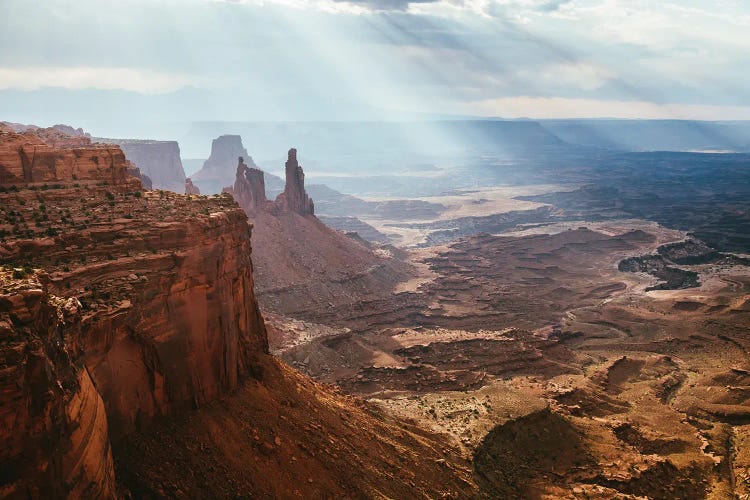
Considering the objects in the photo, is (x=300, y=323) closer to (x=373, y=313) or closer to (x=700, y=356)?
(x=373, y=313)

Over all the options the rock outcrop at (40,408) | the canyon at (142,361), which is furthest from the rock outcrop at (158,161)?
the rock outcrop at (40,408)

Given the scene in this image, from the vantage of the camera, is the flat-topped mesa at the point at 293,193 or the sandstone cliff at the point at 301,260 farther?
the flat-topped mesa at the point at 293,193

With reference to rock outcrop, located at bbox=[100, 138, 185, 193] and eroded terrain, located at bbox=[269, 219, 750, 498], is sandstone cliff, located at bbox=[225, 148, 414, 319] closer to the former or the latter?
eroded terrain, located at bbox=[269, 219, 750, 498]

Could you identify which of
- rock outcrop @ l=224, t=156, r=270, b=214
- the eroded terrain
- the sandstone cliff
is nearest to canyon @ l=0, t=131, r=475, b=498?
the eroded terrain

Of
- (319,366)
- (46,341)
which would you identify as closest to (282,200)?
(319,366)

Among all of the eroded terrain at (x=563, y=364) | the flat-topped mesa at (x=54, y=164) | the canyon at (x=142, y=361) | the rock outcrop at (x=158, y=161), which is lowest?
the eroded terrain at (x=563, y=364)

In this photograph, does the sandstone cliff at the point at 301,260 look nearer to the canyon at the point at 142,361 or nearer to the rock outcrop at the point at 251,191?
the rock outcrop at the point at 251,191
